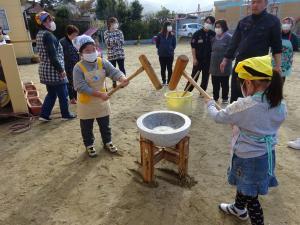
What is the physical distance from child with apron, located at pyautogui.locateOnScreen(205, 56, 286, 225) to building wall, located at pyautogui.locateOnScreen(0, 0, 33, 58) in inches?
499

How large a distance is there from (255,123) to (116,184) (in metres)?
1.71

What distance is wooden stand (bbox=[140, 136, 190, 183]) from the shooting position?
274cm

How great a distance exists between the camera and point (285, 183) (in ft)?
9.49

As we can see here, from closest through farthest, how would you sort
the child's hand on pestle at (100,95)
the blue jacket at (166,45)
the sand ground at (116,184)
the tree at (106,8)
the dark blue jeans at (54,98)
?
1. the sand ground at (116,184)
2. the child's hand on pestle at (100,95)
3. the dark blue jeans at (54,98)
4. the blue jacket at (166,45)
5. the tree at (106,8)

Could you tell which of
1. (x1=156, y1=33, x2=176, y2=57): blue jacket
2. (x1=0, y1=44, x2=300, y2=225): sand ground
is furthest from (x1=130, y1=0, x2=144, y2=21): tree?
(x1=0, y1=44, x2=300, y2=225): sand ground

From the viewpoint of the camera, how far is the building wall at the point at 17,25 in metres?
12.4

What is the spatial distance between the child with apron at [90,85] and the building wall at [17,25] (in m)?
10.8

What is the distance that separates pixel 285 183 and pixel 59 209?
239 cm

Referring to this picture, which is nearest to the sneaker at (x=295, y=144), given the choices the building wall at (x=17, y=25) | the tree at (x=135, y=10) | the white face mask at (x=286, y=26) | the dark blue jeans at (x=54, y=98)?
the white face mask at (x=286, y=26)

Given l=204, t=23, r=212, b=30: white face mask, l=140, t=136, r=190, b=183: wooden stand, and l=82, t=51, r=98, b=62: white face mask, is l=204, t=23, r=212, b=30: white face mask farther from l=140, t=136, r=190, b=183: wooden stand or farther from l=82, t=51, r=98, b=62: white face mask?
l=140, t=136, r=190, b=183: wooden stand

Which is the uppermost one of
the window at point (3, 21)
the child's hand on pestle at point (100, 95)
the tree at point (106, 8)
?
the tree at point (106, 8)

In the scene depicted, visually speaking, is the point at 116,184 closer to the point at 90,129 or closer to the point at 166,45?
the point at 90,129

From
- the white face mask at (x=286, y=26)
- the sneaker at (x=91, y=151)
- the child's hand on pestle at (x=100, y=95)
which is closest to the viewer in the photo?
the child's hand on pestle at (x=100, y=95)

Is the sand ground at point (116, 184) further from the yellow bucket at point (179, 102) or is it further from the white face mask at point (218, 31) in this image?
the white face mask at point (218, 31)
